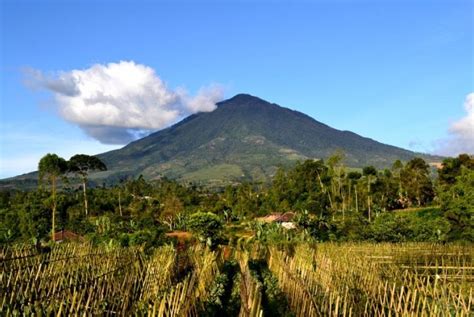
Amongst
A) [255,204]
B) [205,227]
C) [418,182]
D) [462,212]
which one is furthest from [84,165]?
[462,212]

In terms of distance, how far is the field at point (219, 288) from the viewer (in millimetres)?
6406

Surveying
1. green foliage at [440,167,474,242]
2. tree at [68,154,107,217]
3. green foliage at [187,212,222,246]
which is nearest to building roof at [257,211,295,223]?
green foliage at [187,212,222,246]

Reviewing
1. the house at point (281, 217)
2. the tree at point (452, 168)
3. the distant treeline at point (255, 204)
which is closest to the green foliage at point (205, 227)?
the distant treeline at point (255, 204)

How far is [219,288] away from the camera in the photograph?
13188 millimetres

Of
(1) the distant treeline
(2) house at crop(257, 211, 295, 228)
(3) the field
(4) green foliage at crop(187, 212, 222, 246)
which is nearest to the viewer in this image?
(3) the field

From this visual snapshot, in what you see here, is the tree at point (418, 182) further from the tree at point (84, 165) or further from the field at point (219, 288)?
the field at point (219, 288)

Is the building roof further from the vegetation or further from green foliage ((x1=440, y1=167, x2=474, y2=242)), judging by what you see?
green foliage ((x1=440, y1=167, x2=474, y2=242))

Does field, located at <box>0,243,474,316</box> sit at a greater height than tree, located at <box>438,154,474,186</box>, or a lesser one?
lesser

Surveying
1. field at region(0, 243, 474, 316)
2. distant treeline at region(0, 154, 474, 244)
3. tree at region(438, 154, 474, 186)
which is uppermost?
tree at region(438, 154, 474, 186)

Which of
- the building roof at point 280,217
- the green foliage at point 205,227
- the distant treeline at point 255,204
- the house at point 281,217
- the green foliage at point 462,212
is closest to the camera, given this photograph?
the green foliage at point 462,212

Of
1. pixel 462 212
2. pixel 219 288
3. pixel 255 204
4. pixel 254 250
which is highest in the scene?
pixel 255 204

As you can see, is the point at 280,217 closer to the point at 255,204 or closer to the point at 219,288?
the point at 255,204

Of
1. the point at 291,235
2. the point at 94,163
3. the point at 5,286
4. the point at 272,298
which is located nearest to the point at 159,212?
the point at 94,163

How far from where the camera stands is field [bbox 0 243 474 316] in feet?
21.0
